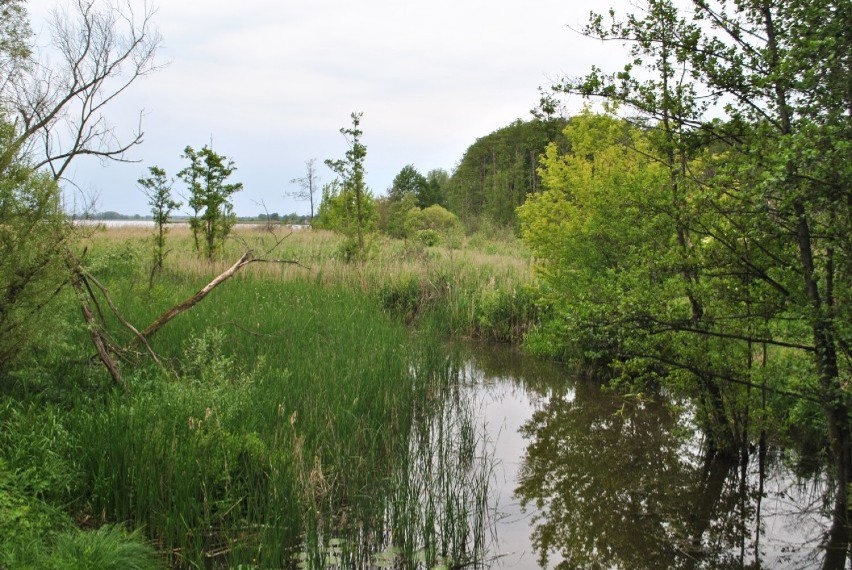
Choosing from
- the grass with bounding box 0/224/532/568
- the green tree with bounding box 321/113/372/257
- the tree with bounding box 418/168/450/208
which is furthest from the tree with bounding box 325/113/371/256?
the tree with bounding box 418/168/450/208

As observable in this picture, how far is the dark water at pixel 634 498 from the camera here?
4348 millimetres

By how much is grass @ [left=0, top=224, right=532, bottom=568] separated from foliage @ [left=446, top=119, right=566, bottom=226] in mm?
22162

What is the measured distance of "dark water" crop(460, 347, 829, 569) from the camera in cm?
435

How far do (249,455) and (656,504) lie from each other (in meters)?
3.09

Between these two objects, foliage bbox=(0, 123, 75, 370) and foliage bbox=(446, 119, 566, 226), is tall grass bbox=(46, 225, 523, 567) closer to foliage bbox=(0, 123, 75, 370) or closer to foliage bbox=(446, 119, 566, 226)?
foliage bbox=(0, 123, 75, 370)

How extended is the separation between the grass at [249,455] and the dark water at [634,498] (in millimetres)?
361

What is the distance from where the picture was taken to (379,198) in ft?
135

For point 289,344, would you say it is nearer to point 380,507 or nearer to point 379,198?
point 380,507

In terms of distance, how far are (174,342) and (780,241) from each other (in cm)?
618

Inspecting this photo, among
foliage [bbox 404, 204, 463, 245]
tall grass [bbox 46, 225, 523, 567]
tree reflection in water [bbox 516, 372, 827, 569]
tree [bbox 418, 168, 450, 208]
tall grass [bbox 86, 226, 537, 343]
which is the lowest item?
tree reflection in water [bbox 516, 372, 827, 569]

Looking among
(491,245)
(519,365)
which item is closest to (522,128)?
(491,245)

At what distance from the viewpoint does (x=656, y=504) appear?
16.6ft

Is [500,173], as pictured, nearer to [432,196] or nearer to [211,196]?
[432,196]

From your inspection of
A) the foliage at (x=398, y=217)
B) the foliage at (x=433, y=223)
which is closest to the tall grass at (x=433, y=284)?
the foliage at (x=433, y=223)
